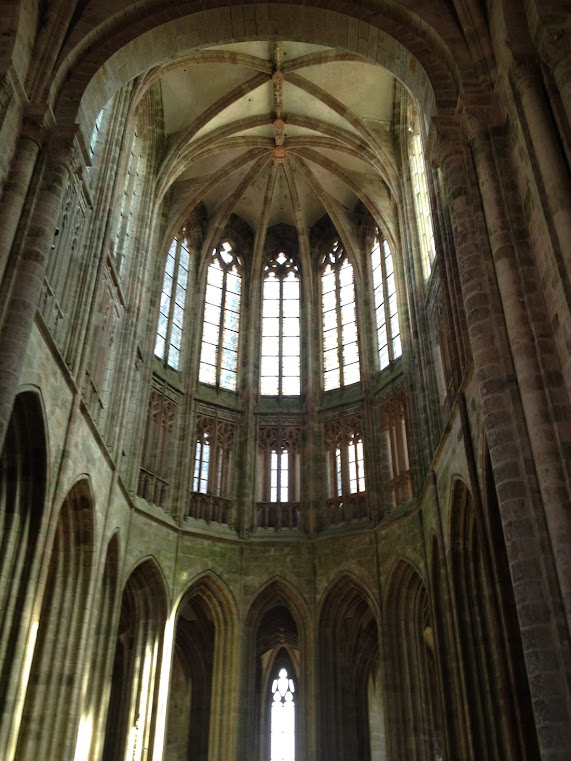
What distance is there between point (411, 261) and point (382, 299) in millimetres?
2955

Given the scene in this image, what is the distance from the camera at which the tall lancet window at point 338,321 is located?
69.5ft

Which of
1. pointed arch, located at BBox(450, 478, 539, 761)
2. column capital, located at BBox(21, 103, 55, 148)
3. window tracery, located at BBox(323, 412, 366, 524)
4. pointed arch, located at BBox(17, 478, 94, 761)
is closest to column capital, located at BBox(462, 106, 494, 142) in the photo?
pointed arch, located at BBox(450, 478, 539, 761)

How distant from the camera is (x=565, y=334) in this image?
26.0 feet

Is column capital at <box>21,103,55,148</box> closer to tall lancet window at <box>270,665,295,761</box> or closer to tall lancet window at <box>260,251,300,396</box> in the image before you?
tall lancet window at <box>260,251,300,396</box>

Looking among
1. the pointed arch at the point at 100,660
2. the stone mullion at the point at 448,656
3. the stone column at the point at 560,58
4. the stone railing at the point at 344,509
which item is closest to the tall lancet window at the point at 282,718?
the stone railing at the point at 344,509

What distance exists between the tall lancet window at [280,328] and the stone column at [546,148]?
1278cm

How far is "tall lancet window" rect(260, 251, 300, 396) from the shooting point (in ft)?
70.8

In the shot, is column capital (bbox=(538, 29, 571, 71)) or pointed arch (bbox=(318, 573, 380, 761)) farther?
pointed arch (bbox=(318, 573, 380, 761))

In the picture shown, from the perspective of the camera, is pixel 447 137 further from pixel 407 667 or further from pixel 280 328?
pixel 280 328

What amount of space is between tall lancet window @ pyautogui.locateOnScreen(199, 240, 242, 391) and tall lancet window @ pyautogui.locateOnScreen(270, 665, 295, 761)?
27.5ft

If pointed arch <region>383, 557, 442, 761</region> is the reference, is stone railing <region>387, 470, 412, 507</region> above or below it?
above

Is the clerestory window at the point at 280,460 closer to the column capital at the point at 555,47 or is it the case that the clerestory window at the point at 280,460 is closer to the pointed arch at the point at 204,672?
the pointed arch at the point at 204,672

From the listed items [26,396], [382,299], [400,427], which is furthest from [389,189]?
[26,396]

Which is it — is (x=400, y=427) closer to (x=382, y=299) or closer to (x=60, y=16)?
(x=382, y=299)
